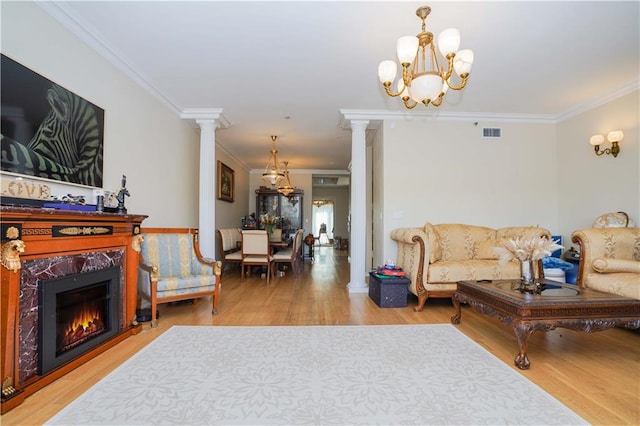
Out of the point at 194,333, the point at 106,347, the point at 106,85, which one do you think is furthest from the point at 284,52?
the point at 106,347

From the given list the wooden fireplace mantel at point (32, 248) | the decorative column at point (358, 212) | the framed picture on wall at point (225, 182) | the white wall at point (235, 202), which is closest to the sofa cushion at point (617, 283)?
the decorative column at point (358, 212)

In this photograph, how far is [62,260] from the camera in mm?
2062

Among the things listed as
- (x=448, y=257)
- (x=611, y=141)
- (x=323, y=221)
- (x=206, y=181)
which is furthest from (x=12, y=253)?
(x=323, y=221)

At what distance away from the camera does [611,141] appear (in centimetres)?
386

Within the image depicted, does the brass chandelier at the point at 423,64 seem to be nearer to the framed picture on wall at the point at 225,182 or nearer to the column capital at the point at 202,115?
the column capital at the point at 202,115

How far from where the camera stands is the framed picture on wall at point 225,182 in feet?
20.9

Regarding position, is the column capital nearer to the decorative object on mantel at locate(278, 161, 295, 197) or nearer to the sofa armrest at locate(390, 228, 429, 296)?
the sofa armrest at locate(390, 228, 429, 296)

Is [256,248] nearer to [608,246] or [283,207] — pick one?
[283,207]

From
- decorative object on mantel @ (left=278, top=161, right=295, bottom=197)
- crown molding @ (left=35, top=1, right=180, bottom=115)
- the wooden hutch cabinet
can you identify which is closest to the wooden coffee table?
crown molding @ (left=35, top=1, right=180, bottom=115)

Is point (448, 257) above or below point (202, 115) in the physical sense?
below

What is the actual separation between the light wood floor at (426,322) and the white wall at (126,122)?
1.44 m

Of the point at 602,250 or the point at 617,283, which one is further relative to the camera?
A: the point at 602,250

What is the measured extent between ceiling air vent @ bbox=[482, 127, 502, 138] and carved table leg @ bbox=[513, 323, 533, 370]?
3.54m

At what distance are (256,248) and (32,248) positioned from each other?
356 centimetres
